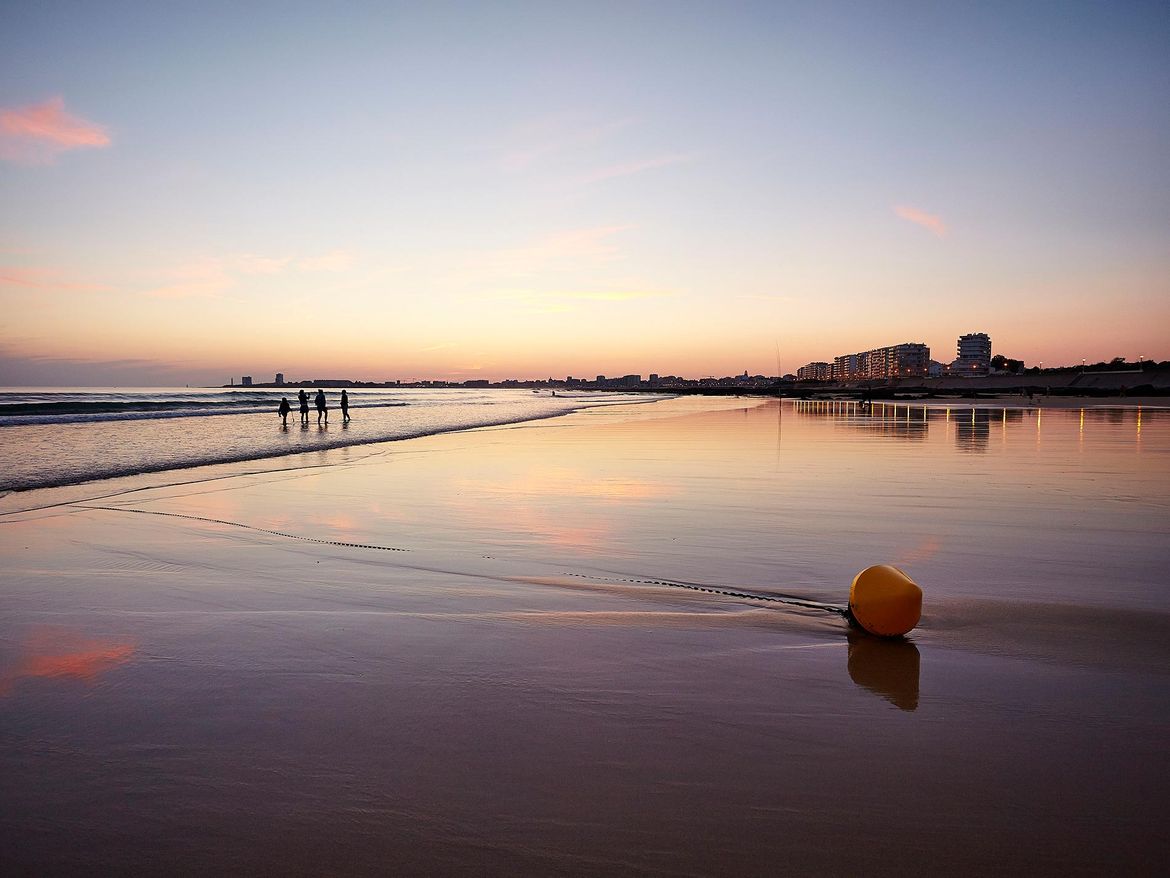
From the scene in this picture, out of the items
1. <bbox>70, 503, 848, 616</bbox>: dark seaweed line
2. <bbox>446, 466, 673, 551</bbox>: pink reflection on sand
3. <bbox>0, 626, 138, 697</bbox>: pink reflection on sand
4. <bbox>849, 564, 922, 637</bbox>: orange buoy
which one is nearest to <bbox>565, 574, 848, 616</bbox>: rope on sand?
<bbox>70, 503, 848, 616</bbox>: dark seaweed line

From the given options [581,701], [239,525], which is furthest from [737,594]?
[239,525]

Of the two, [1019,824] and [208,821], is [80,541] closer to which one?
[208,821]

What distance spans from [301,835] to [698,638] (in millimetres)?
3111

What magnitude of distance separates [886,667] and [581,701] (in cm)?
211

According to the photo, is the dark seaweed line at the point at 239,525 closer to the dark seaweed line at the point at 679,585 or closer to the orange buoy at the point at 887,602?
the dark seaweed line at the point at 679,585

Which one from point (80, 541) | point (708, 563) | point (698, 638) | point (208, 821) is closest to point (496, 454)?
point (80, 541)

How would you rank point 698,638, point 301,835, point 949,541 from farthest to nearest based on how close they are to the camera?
point 949,541, point 698,638, point 301,835

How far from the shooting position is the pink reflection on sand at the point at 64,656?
4590 mm

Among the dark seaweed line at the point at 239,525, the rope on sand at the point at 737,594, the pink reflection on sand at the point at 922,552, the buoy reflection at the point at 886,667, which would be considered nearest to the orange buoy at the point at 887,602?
the buoy reflection at the point at 886,667

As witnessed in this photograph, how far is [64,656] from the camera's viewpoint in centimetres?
A: 493

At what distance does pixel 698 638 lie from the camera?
5.27 m

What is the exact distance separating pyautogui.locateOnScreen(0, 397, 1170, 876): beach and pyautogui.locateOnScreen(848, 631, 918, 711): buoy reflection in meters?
0.03

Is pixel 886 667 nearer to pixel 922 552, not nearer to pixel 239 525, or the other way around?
pixel 922 552

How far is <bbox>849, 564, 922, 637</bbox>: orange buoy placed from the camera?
16.6ft
